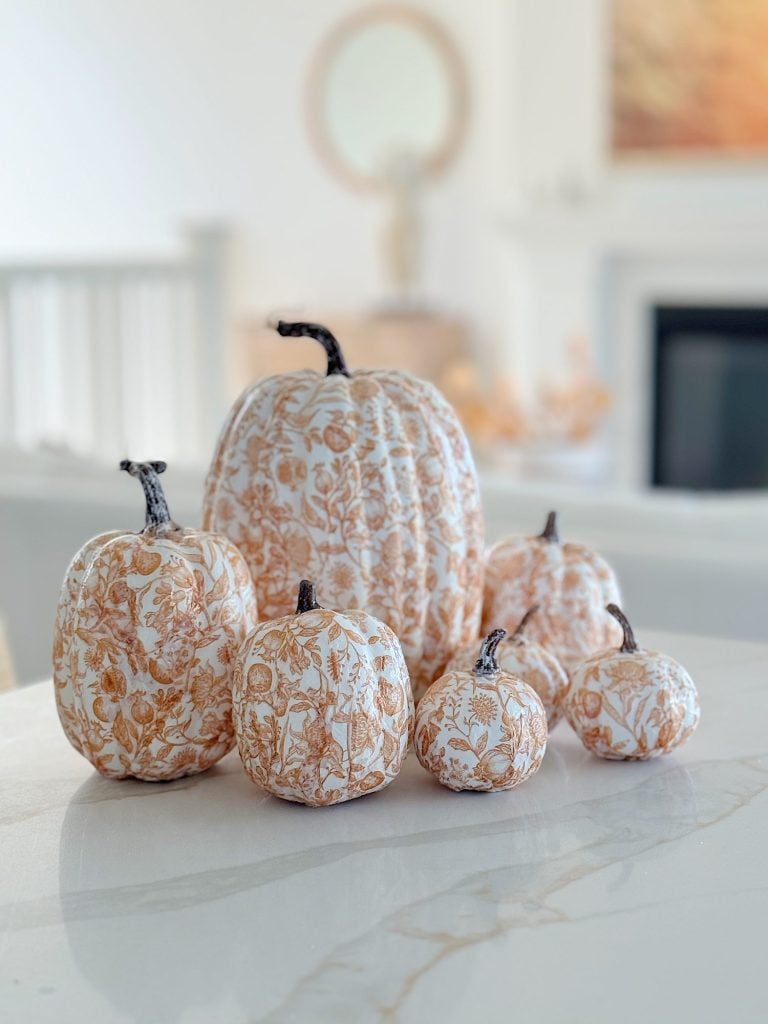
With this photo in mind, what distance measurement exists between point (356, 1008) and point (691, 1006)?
128mm

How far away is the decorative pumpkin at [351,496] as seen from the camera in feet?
2.61

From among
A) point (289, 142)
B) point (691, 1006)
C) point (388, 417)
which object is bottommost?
point (691, 1006)

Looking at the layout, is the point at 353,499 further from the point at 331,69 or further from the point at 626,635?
the point at 331,69

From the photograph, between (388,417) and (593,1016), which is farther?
(388,417)

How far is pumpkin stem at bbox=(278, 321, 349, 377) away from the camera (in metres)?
0.78

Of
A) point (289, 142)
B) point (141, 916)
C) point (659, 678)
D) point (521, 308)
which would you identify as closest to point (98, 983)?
point (141, 916)

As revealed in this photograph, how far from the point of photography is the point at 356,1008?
52cm

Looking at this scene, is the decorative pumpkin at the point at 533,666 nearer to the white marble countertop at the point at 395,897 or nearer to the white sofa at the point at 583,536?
the white marble countertop at the point at 395,897

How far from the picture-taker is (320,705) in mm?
687

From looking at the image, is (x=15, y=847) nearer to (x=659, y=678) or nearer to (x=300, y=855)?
(x=300, y=855)

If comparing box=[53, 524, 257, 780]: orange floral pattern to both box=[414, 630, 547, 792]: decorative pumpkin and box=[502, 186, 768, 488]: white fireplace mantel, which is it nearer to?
box=[414, 630, 547, 792]: decorative pumpkin

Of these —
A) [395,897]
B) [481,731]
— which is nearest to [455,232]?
[481,731]

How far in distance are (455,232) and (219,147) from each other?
1202 millimetres

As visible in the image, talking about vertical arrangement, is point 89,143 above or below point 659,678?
above
